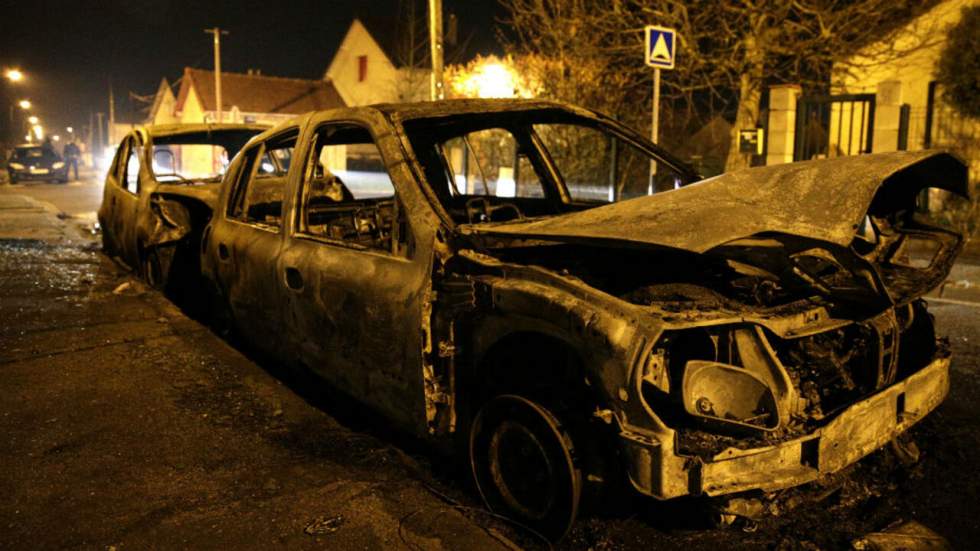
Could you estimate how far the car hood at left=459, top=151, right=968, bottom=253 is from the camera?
2.56 meters

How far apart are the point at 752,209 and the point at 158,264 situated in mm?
6183

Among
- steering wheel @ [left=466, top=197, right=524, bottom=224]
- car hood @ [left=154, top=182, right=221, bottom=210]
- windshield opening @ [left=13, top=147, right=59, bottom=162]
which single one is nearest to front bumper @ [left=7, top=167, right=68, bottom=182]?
windshield opening @ [left=13, top=147, right=59, bottom=162]

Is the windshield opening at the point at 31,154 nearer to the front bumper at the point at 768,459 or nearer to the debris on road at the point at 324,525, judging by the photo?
the debris on road at the point at 324,525

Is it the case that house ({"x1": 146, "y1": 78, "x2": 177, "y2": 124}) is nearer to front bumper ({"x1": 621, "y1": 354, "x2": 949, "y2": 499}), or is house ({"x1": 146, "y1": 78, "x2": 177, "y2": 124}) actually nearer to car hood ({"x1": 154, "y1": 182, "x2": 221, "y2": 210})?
car hood ({"x1": 154, "y1": 182, "x2": 221, "y2": 210})

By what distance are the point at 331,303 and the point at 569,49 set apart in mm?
14195

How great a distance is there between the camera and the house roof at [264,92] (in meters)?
44.3

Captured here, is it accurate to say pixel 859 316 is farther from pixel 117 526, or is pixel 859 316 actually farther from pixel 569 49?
pixel 569 49

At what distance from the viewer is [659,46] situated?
9086mm

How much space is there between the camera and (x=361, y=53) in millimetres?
45781

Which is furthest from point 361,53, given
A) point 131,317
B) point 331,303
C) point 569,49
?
point 331,303

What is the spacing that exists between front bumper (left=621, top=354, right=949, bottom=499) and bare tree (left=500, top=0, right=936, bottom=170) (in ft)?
38.7

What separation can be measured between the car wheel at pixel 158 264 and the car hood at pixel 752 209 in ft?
16.6

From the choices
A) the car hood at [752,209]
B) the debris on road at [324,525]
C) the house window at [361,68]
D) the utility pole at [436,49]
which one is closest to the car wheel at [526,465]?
the debris on road at [324,525]

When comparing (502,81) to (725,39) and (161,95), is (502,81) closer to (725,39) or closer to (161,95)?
(725,39)
